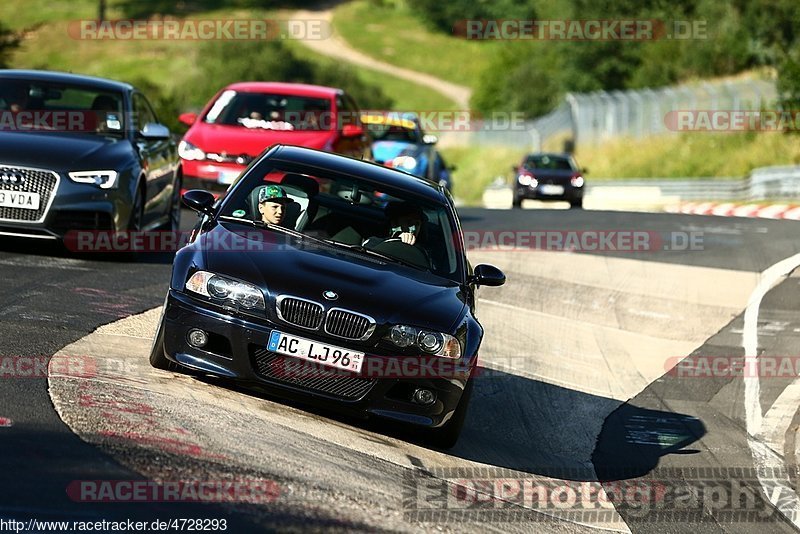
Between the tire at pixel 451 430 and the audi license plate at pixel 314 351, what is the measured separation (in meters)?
0.68

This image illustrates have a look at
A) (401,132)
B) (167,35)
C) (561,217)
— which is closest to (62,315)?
(561,217)

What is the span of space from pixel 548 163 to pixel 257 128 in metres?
19.7

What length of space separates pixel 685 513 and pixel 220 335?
8.11ft

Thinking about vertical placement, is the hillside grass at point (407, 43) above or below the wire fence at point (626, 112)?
below

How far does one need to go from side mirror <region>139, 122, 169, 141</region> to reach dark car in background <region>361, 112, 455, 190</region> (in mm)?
10265

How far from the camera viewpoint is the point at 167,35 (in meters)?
115

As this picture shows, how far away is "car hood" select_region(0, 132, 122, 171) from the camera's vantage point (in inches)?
448

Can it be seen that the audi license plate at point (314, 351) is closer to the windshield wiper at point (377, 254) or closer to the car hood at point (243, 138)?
the windshield wiper at point (377, 254)

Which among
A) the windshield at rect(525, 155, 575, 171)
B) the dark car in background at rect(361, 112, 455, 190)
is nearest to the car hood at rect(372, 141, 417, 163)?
the dark car in background at rect(361, 112, 455, 190)

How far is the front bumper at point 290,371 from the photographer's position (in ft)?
23.0

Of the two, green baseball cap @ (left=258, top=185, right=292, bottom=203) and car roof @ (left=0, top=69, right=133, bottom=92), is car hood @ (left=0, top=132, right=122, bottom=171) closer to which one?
car roof @ (left=0, top=69, right=133, bottom=92)

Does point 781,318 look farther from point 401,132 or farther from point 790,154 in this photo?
Answer: point 790,154

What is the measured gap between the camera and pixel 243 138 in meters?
16.5

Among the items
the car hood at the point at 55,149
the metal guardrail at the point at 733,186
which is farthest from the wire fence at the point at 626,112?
the car hood at the point at 55,149
